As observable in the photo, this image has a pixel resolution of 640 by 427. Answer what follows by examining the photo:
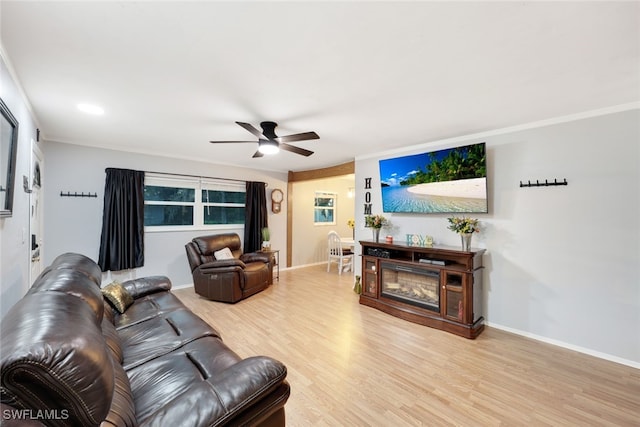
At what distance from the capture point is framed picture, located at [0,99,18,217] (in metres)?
1.62

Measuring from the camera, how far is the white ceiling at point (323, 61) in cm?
137

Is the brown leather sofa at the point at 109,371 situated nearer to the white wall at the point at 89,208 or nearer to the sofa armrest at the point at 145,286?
the sofa armrest at the point at 145,286

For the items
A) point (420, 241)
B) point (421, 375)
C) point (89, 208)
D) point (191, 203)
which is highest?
point (191, 203)

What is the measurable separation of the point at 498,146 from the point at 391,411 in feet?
10.0

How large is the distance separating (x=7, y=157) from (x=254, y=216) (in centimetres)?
399

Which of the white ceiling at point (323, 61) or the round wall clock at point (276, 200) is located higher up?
the white ceiling at point (323, 61)

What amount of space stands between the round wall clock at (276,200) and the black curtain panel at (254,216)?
0.34 m

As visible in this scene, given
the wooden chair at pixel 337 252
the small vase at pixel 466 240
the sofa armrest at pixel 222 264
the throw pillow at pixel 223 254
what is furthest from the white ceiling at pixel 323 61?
the wooden chair at pixel 337 252

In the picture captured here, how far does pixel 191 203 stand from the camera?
5.05 m

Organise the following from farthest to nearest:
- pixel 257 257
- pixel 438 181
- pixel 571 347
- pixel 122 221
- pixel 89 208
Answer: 1. pixel 257 257
2. pixel 122 221
3. pixel 89 208
4. pixel 438 181
5. pixel 571 347

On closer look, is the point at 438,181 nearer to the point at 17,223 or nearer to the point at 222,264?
the point at 222,264

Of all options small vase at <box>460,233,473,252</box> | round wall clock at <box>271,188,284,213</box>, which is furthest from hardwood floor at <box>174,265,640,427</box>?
round wall clock at <box>271,188,284,213</box>

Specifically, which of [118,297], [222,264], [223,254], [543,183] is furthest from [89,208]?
[543,183]

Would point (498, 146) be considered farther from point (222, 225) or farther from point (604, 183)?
point (222, 225)
